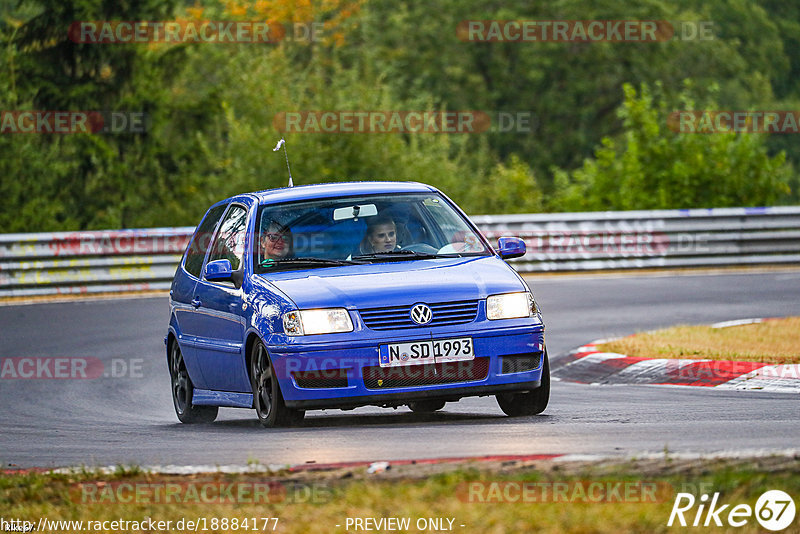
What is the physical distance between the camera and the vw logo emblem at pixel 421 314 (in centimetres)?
898

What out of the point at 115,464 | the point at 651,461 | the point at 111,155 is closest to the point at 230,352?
the point at 115,464

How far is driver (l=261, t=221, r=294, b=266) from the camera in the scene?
9.94 m

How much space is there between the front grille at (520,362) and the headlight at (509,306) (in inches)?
9.4

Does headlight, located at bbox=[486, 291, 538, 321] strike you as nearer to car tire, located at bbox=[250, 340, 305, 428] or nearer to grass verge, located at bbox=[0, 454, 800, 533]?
car tire, located at bbox=[250, 340, 305, 428]

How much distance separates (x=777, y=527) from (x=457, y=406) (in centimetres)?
638

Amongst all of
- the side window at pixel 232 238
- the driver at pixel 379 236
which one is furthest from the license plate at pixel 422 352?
the side window at pixel 232 238

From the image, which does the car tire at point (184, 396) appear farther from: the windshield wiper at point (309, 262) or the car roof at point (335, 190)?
the windshield wiper at point (309, 262)

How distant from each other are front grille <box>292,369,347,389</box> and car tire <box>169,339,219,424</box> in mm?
2312

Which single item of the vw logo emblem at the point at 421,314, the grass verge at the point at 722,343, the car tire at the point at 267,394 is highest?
the vw logo emblem at the point at 421,314

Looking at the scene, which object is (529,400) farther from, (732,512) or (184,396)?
(732,512)

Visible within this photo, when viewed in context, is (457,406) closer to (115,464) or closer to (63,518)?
(115,464)

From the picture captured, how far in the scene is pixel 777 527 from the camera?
204 inches

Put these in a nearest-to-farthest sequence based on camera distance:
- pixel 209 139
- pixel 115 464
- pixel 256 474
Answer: pixel 256 474
pixel 115 464
pixel 209 139

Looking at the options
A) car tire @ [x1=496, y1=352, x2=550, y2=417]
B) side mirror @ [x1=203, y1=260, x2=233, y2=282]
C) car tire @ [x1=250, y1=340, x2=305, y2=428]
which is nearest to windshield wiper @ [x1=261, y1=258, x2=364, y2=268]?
side mirror @ [x1=203, y1=260, x2=233, y2=282]
